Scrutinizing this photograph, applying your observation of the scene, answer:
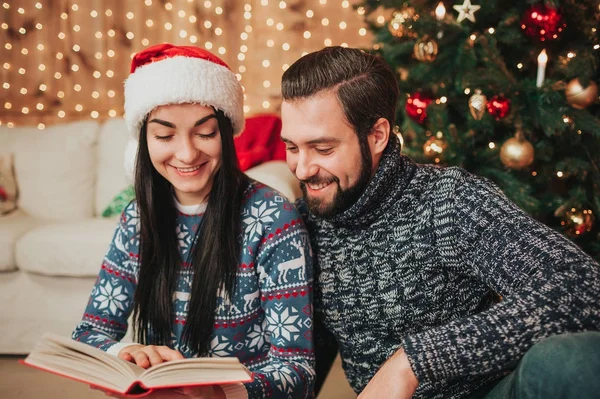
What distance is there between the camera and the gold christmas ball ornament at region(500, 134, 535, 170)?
6.46 ft

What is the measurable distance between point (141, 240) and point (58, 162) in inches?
79.8

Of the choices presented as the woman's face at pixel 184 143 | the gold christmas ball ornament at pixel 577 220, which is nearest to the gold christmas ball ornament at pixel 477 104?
the gold christmas ball ornament at pixel 577 220

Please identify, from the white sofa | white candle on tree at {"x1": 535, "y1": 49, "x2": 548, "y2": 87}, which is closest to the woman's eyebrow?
the white sofa

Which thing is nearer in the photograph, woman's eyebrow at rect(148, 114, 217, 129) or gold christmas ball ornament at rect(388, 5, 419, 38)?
woman's eyebrow at rect(148, 114, 217, 129)

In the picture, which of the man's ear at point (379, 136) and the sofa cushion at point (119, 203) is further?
the sofa cushion at point (119, 203)

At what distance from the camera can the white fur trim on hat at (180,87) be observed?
1.28 metres

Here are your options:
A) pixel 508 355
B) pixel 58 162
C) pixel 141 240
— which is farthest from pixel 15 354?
pixel 508 355

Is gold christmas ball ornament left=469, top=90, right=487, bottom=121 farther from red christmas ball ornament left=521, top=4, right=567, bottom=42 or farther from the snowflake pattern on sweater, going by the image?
the snowflake pattern on sweater

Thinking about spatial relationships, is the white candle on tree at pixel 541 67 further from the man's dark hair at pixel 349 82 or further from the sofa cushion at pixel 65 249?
the sofa cushion at pixel 65 249

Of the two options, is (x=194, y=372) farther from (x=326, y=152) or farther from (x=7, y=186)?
(x=7, y=186)

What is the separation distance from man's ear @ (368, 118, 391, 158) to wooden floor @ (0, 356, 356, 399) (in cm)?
127

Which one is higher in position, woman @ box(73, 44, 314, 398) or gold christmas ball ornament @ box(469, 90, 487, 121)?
gold christmas ball ornament @ box(469, 90, 487, 121)

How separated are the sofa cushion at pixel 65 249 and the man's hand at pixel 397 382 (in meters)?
1.76

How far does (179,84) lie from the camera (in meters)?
1.28
